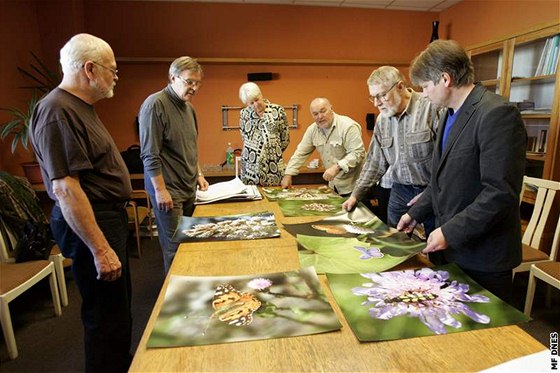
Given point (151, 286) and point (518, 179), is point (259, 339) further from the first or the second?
point (151, 286)

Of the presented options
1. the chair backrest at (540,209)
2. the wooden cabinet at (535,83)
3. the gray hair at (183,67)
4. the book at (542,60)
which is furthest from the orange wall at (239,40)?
the gray hair at (183,67)

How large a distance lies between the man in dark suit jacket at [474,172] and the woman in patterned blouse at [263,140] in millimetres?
1454

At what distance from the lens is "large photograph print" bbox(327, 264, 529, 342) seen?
0.74m

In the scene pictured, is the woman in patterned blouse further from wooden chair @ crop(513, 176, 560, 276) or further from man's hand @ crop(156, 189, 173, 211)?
wooden chair @ crop(513, 176, 560, 276)

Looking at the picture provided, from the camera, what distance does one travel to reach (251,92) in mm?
2443

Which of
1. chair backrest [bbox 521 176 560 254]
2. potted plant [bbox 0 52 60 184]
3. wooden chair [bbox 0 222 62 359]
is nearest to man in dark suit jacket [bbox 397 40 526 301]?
chair backrest [bbox 521 176 560 254]

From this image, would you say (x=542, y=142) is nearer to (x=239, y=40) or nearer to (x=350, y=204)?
(x=350, y=204)

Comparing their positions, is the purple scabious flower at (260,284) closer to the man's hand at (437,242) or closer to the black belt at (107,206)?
Result: the man's hand at (437,242)

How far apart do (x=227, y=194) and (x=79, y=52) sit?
101 centimetres

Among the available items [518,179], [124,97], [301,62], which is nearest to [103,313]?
[518,179]

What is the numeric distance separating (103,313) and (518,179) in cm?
153

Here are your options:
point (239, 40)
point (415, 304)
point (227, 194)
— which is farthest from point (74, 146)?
point (239, 40)

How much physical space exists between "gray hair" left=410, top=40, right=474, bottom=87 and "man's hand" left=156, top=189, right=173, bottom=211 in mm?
1291

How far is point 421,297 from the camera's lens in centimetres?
85
